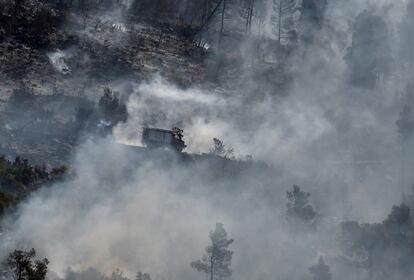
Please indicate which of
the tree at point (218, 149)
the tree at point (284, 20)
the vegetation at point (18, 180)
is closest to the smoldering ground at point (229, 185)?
the vegetation at point (18, 180)

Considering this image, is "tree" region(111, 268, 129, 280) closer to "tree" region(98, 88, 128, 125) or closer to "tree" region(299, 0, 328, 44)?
"tree" region(98, 88, 128, 125)

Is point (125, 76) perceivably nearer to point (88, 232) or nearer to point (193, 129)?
point (193, 129)

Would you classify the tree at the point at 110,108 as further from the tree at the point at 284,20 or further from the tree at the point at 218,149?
the tree at the point at 284,20

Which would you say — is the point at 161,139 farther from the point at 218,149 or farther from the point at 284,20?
the point at 284,20

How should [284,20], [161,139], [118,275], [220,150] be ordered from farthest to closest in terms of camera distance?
[284,20]
[220,150]
[161,139]
[118,275]

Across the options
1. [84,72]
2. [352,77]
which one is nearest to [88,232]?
[84,72]

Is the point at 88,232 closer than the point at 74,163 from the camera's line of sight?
Yes

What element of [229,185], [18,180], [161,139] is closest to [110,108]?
[161,139]
